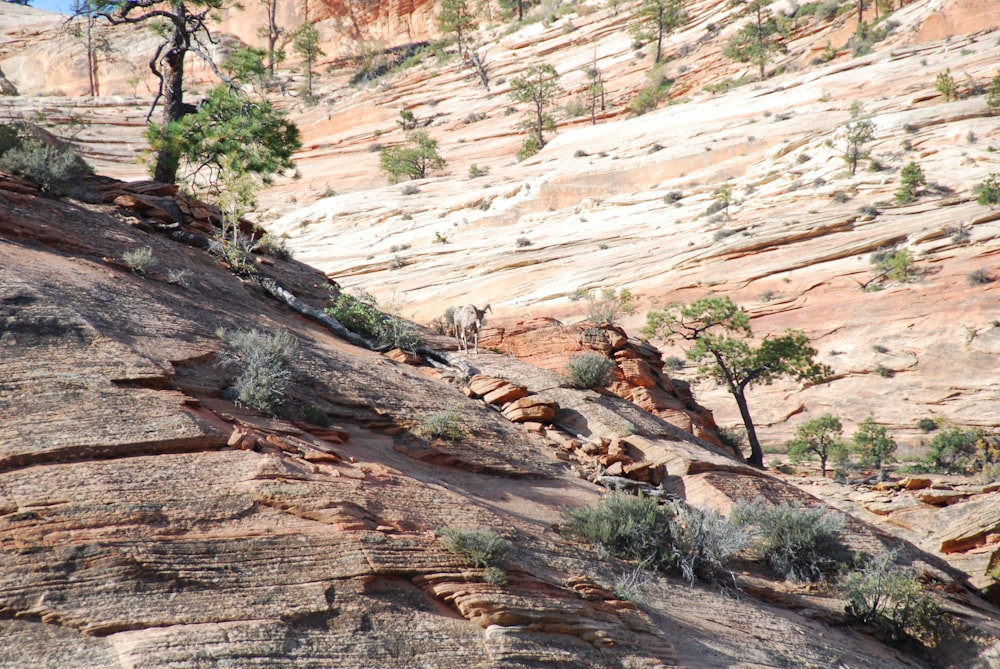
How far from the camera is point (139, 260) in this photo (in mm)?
9750

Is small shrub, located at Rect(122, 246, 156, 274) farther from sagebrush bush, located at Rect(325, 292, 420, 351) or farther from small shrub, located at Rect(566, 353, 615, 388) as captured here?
small shrub, located at Rect(566, 353, 615, 388)

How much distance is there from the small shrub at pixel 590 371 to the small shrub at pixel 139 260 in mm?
6278

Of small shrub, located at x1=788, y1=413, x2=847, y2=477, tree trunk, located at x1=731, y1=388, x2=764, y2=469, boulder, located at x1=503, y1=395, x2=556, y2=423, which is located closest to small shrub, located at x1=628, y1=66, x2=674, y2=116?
small shrub, located at x1=788, y1=413, x2=847, y2=477

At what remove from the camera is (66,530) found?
502 cm

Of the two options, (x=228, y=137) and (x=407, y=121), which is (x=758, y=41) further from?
(x=228, y=137)

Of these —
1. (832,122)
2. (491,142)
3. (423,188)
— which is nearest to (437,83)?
(491,142)

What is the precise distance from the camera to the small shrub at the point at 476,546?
6.05 m

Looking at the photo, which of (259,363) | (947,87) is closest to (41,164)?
(259,363)

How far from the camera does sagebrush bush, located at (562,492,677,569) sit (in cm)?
768

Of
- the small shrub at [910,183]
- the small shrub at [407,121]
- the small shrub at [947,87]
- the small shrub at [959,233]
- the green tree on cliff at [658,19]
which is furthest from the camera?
the green tree on cliff at [658,19]

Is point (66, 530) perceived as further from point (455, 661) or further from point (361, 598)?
point (455, 661)

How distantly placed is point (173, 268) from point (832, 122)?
3025cm

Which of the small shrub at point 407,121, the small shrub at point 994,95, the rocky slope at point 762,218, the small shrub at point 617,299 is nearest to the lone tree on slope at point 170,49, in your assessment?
the rocky slope at point 762,218

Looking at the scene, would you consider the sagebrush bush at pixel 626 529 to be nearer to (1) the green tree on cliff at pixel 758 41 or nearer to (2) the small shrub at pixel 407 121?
(1) the green tree on cliff at pixel 758 41
